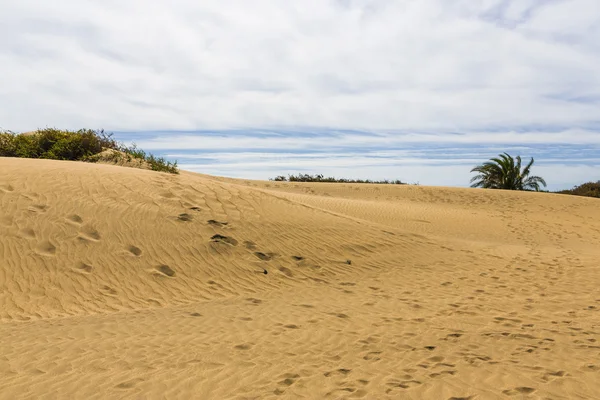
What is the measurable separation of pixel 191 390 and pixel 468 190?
2424 cm

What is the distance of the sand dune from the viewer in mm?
4469

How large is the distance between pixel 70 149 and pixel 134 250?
11.3 m

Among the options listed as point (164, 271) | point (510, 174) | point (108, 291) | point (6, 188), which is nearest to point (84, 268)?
point (108, 291)

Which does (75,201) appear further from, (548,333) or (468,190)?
(468,190)

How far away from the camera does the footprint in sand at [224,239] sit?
32.1 ft

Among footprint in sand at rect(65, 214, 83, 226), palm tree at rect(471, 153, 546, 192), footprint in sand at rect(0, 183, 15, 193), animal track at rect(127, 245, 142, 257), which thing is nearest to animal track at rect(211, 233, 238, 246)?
animal track at rect(127, 245, 142, 257)

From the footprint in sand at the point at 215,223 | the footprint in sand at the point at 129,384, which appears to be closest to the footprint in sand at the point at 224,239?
the footprint in sand at the point at 215,223

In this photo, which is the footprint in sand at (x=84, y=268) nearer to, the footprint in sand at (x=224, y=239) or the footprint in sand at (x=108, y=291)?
the footprint in sand at (x=108, y=291)

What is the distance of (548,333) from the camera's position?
5.93 meters

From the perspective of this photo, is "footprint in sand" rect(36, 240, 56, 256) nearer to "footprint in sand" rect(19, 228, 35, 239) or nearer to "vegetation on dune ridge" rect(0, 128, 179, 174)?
"footprint in sand" rect(19, 228, 35, 239)

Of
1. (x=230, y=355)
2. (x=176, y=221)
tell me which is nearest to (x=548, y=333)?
(x=230, y=355)

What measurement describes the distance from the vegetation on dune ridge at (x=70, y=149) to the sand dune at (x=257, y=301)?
5618 mm

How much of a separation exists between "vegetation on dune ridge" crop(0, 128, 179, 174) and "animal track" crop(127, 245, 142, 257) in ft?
29.1

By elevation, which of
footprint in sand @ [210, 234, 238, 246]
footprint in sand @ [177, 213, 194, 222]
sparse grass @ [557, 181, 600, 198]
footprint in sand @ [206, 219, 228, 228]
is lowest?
footprint in sand @ [210, 234, 238, 246]
